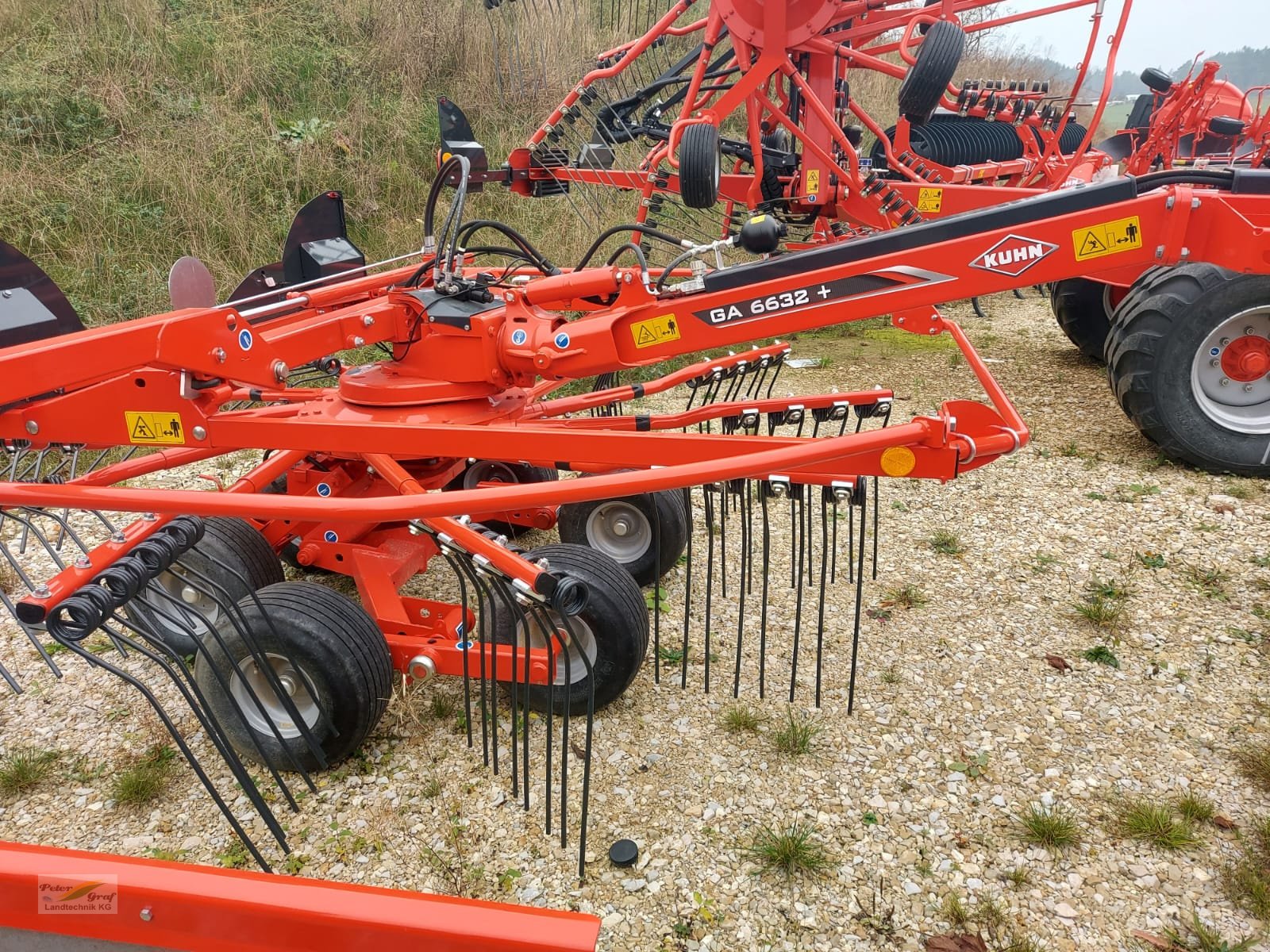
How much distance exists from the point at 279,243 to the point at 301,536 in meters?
5.24

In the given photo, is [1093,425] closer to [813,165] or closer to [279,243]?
[813,165]

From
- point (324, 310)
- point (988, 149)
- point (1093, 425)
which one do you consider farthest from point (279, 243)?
point (988, 149)

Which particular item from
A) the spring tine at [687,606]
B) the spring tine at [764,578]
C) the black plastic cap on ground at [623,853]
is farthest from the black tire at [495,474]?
the black plastic cap on ground at [623,853]

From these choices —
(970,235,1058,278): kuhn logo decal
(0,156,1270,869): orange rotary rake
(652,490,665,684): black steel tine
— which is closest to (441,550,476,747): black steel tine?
(0,156,1270,869): orange rotary rake

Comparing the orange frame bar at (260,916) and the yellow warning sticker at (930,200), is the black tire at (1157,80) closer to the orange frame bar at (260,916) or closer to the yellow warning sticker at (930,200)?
the yellow warning sticker at (930,200)

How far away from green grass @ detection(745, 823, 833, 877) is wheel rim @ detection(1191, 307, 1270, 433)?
3515mm

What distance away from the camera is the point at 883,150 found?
681 centimetres

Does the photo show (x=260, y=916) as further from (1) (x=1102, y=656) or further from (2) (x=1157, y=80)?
(2) (x=1157, y=80)

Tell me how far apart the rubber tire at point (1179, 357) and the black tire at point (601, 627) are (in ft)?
10.7

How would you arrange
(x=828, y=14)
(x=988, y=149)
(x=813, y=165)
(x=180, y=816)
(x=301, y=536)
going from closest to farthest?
(x=180, y=816) → (x=301, y=536) → (x=828, y=14) → (x=813, y=165) → (x=988, y=149)

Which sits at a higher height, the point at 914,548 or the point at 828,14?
the point at 828,14

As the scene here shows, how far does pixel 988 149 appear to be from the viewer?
32.2 ft

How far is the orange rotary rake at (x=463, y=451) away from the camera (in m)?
2.15

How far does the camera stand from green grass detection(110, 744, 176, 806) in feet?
8.50
